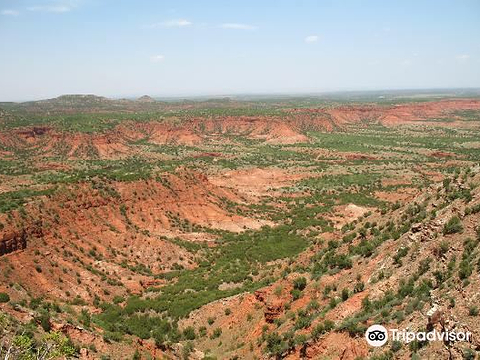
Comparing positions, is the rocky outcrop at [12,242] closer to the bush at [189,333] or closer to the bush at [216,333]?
the bush at [189,333]

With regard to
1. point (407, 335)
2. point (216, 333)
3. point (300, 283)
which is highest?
point (407, 335)

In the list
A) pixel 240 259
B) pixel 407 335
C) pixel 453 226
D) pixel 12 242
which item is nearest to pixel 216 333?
pixel 407 335

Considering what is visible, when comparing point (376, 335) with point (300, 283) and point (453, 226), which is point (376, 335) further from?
point (300, 283)

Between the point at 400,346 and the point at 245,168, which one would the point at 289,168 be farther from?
the point at 400,346

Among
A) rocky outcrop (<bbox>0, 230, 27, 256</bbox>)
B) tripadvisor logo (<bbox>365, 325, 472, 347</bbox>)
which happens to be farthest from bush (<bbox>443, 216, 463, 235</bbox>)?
rocky outcrop (<bbox>0, 230, 27, 256</bbox>)

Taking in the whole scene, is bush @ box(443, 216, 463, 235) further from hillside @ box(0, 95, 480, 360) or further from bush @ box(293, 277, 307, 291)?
bush @ box(293, 277, 307, 291)

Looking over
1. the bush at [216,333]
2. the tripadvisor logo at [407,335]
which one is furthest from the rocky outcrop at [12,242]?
the tripadvisor logo at [407,335]

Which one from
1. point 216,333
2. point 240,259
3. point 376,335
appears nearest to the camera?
point 376,335
